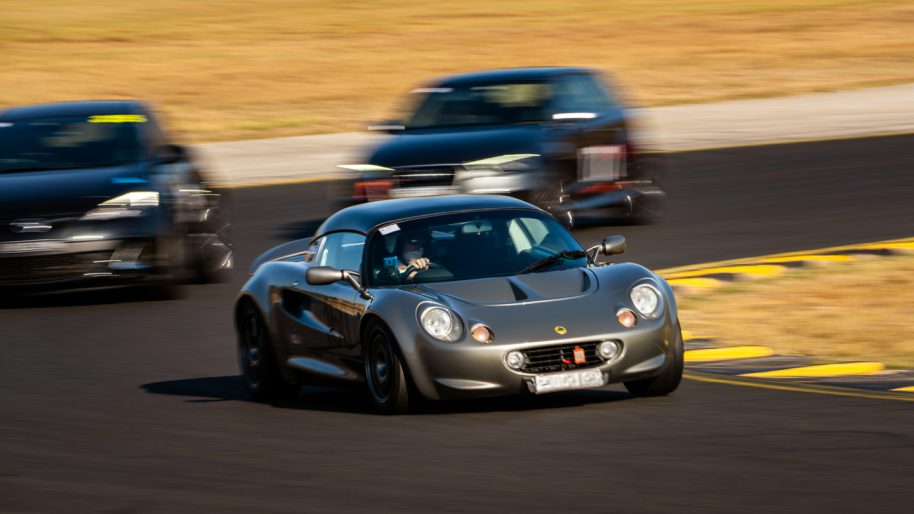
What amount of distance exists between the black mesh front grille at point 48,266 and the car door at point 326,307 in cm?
403

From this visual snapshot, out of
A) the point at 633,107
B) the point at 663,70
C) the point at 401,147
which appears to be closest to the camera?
the point at 401,147

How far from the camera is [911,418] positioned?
29.7 ft

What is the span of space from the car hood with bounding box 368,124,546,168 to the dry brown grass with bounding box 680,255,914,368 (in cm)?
324

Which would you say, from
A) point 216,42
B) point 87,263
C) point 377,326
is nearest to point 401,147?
point 87,263

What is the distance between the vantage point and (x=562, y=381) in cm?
945

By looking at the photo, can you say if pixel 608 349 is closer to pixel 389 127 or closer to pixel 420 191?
pixel 420 191

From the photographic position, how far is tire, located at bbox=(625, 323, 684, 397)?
9852 millimetres

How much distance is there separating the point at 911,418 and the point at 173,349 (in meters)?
5.71

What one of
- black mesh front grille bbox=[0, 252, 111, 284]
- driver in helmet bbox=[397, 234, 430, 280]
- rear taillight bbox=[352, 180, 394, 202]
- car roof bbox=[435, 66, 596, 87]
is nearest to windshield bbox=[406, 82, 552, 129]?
car roof bbox=[435, 66, 596, 87]

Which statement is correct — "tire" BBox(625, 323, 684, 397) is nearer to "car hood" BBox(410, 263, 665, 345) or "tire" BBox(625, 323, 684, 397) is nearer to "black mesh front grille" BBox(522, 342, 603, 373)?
"car hood" BBox(410, 263, 665, 345)

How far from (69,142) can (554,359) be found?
300 inches

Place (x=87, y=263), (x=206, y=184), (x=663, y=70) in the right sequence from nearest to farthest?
(x=87, y=263), (x=206, y=184), (x=663, y=70)

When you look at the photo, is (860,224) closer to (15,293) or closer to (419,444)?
(15,293)

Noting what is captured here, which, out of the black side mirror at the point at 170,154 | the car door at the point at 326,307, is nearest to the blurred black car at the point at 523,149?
the black side mirror at the point at 170,154
